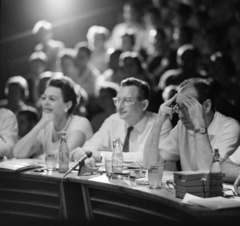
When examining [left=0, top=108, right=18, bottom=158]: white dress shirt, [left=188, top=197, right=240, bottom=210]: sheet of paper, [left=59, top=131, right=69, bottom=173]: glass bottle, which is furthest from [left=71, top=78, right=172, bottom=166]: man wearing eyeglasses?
[left=188, top=197, right=240, bottom=210]: sheet of paper

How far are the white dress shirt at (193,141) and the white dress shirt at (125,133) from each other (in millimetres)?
173

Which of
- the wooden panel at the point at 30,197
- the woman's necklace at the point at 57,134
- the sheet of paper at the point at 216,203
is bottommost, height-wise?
the wooden panel at the point at 30,197

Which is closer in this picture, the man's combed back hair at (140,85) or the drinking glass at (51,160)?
the drinking glass at (51,160)

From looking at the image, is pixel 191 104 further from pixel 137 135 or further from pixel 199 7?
pixel 199 7

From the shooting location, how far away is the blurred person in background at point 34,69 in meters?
5.04

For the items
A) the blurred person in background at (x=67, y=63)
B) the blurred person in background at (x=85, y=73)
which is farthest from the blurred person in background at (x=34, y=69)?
the blurred person in background at (x=85, y=73)

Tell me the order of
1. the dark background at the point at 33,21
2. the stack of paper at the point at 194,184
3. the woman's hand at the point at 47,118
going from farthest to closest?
the dark background at the point at 33,21 → the woman's hand at the point at 47,118 → the stack of paper at the point at 194,184

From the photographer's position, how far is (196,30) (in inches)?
183

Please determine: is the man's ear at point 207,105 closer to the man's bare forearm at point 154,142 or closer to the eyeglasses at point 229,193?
the man's bare forearm at point 154,142

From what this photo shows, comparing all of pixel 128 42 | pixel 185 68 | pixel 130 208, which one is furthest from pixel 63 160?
pixel 128 42

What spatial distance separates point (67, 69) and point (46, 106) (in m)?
1.39

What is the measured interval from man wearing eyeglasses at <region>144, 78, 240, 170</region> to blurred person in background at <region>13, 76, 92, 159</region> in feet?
2.97

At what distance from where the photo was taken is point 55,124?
3.64 meters

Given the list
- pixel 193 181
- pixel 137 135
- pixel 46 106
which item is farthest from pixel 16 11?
pixel 193 181
